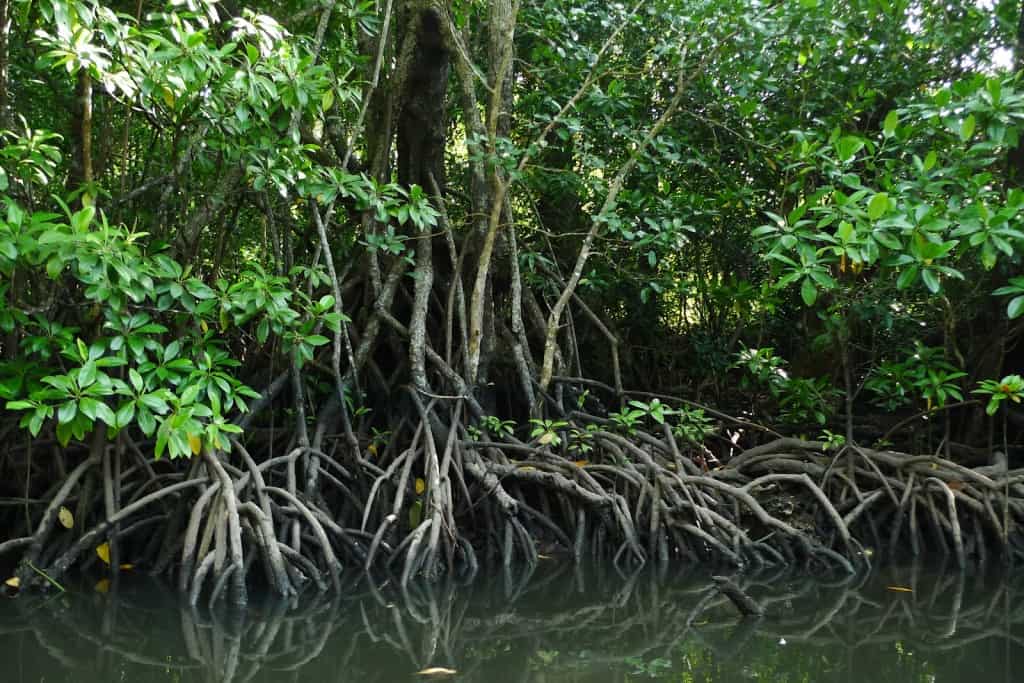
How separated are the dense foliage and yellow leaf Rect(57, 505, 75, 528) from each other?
0.04ft

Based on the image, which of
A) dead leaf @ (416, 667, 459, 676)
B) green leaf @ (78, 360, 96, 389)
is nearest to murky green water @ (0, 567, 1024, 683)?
dead leaf @ (416, 667, 459, 676)

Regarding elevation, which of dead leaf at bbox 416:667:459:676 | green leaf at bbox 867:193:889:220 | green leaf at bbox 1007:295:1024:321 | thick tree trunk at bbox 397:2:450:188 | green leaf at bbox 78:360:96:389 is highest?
thick tree trunk at bbox 397:2:450:188

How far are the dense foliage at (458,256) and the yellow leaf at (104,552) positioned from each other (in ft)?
0.29

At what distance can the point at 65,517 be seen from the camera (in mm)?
4086

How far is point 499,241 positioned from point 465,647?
2720 millimetres

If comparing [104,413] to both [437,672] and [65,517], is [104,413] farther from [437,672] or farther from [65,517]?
[437,672]

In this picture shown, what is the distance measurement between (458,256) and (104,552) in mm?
2379

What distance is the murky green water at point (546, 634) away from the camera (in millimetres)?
2973

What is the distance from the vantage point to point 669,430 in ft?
16.7

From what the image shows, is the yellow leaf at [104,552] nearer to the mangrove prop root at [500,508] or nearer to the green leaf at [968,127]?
the mangrove prop root at [500,508]

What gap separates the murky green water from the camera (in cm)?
297

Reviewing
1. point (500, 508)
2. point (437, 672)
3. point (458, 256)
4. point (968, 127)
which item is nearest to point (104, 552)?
point (500, 508)

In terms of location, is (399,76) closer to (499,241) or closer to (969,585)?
(499,241)

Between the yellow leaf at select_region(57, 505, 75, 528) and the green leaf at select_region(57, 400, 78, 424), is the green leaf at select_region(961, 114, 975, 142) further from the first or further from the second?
the yellow leaf at select_region(57, 505, 75, 528)
